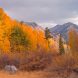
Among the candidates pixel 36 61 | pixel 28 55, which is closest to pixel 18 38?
pixel 28 55

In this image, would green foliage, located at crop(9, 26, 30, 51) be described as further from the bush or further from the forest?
the bush

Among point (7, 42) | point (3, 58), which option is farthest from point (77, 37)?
point (3, 58)

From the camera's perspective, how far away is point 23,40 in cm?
5681

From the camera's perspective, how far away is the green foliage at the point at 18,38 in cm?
5509

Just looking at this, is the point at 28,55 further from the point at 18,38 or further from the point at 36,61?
the point at 18,38

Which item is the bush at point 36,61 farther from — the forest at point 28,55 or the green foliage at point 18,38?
the green foliage at point 18,38

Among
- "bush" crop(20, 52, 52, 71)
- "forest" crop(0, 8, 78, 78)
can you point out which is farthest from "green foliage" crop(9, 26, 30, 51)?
"bush" crop(20, 52, 52, 71)

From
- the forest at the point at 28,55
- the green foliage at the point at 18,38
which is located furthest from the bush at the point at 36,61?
the green foliage at the point at 18,38

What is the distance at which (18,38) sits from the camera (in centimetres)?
5612

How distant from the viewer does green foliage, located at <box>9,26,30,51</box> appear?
55094 millimetres

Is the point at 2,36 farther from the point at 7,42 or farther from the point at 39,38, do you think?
the point at 39,38

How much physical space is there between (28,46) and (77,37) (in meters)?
11.8

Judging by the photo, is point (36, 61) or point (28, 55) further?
point (28, 55)

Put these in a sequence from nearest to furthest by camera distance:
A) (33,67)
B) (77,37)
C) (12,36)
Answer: (33,67) < (12,36) < (77,37)
